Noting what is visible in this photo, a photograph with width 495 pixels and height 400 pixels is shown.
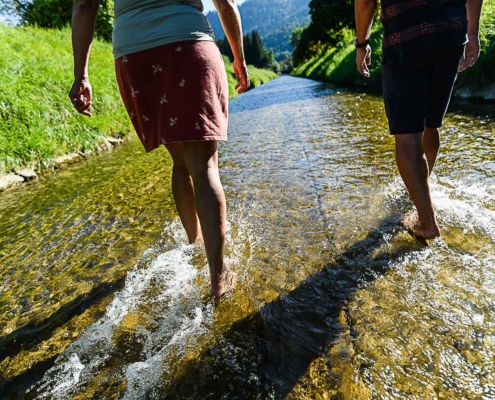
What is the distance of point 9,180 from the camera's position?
4.52m

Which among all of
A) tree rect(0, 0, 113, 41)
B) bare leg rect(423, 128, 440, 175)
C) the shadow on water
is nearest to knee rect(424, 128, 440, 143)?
bare leg rect(423, 128, 440, 175)

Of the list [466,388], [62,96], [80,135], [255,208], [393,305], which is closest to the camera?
[466,388]

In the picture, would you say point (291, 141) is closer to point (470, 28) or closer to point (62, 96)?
point (470, 28)

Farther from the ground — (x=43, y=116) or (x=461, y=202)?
(x=43, y=116)

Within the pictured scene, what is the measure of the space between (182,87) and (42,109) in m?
5.33

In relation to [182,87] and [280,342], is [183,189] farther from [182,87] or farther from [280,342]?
[280,342]

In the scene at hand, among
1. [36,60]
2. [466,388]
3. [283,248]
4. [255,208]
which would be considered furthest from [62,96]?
[466,388]

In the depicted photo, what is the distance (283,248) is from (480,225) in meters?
1.11

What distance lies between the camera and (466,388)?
3.59ft

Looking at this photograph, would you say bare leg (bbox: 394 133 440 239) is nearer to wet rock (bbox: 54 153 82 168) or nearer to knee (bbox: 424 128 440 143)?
knee (bbox: 424 128 440 143)

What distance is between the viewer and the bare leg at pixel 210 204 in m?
1.64

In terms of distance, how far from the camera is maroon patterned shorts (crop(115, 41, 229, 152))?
5.15ft

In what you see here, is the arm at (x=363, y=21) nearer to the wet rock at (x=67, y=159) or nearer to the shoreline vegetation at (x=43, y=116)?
the shoreline vegetation at (x=43, y=116)

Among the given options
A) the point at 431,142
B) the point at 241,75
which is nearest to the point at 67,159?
the point at 241,75
